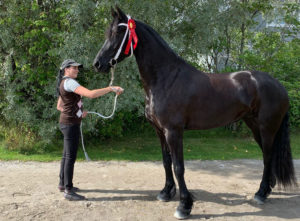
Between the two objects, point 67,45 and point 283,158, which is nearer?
point 283,158

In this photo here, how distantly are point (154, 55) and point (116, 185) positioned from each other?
2.33 metres

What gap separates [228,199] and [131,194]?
1.44 m

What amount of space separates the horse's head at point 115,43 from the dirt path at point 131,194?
1.87 meters

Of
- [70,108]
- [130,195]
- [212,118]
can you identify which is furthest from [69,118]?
[212,118]

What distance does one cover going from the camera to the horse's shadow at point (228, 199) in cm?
360

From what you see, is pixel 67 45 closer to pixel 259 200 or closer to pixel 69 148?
pixel 69 148

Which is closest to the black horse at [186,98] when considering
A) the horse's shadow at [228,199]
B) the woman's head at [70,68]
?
the horse's shadow at [228,199]

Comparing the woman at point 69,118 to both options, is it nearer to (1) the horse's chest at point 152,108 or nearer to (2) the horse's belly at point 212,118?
(1) the horse's chest at point 152,108

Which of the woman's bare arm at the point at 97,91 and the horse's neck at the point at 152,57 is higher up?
the horse's neck at the point at 152,57

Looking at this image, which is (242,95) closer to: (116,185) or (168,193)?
(168,193)

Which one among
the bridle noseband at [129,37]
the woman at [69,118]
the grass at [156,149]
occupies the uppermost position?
the bridle noseband at [129,37]

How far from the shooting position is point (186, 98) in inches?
140

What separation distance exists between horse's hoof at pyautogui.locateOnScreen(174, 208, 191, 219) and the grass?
124 inches

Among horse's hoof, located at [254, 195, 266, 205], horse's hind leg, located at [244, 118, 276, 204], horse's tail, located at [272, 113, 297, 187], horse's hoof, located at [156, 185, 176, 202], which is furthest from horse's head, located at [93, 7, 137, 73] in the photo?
horse's hoof, located at [254, 195, 266, 205]
